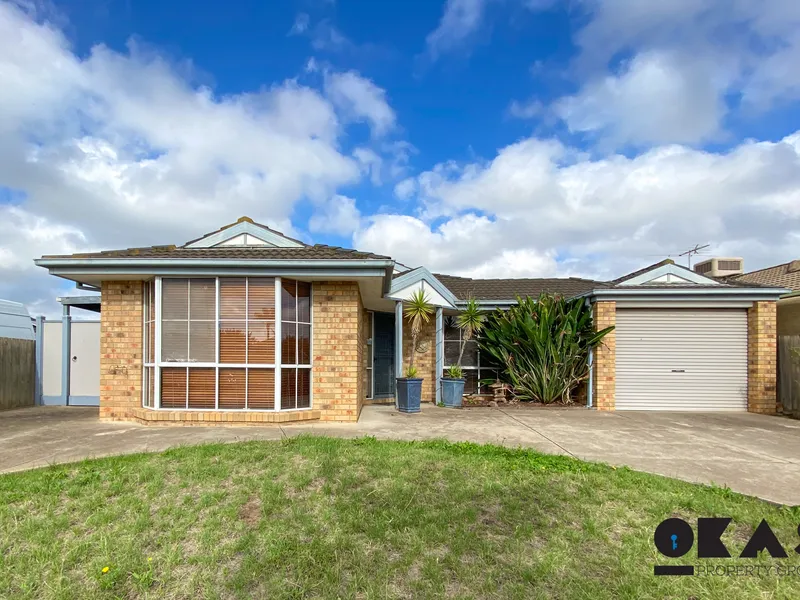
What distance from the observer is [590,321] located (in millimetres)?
10414

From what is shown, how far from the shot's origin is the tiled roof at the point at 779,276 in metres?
13.9

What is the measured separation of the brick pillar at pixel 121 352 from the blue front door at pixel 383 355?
18.3 ft

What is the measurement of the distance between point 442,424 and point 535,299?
5402mm

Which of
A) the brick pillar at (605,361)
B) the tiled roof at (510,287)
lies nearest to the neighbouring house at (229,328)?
the tiled roof at (510,287)

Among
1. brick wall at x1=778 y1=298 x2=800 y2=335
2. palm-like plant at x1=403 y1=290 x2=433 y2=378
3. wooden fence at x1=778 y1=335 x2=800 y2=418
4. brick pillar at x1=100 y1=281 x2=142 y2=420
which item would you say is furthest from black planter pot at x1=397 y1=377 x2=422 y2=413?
brick wall at x1=778 y1=298 x2=800 y2=335

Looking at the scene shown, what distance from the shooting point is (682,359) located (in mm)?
10227

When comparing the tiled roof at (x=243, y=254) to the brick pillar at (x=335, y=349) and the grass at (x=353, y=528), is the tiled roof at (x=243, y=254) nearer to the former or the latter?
the brick pillar at (x=335, y=349)

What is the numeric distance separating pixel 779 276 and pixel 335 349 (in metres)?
17.5

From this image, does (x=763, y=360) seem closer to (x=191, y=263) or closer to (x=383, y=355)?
(x=383, y=355)

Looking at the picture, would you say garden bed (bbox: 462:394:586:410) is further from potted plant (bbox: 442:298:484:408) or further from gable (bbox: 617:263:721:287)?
gable (bbox: 617:263:721:287)

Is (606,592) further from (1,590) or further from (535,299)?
(535,299)

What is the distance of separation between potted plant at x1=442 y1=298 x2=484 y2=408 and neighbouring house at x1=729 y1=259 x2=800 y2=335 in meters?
6.84

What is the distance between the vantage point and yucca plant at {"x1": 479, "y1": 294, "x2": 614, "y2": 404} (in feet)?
33.3

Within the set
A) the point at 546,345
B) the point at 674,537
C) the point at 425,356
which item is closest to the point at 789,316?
the point at 546,345
